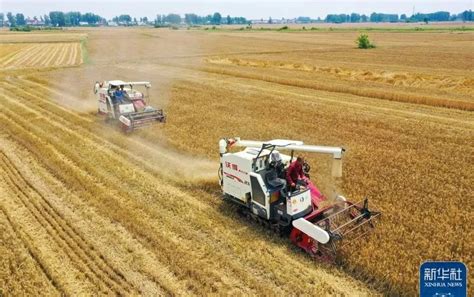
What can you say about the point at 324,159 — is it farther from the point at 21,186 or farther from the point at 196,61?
the point at 196,61

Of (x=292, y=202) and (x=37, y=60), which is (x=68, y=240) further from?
(x=37, y=60)

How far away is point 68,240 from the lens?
1030 centimetres

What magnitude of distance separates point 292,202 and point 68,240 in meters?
5.48

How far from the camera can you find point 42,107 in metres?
25.0

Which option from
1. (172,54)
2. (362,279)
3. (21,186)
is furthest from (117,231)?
(172,54)

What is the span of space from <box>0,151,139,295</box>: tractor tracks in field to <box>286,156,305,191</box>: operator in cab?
432 cm

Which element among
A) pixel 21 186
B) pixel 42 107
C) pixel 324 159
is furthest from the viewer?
pixel 42 107

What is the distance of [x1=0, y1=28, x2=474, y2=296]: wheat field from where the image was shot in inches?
348

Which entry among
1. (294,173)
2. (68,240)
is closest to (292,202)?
(294,173)

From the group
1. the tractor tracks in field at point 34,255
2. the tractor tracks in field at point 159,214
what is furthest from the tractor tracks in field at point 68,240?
the tractor tracks in field at point 159,214

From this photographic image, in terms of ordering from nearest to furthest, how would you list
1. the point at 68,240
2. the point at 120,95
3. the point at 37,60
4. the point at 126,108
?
1. the point at 68,240
2. the point at 126,108
3. the point at 120,95
4. the point at 37,60

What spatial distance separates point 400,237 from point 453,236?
47.9 inches

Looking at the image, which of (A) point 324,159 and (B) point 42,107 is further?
(B) point 42,107

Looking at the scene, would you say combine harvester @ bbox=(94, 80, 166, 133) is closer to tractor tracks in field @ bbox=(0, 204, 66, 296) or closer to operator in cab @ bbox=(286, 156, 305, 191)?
tractor tracks in field @ bbox=(0, 204, 66, 296)
